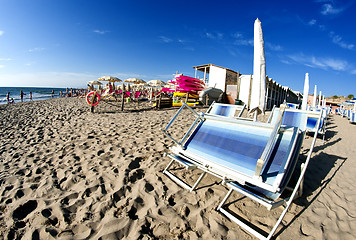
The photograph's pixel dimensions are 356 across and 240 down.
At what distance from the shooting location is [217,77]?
17422 millimetres

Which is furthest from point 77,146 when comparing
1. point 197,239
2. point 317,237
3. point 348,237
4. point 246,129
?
point 348,237

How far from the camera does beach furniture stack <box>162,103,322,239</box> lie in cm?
190

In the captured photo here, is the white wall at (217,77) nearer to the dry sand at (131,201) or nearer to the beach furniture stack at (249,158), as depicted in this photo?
the dry sand at (131,201)

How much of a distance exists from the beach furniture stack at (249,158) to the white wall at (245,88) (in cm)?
1260

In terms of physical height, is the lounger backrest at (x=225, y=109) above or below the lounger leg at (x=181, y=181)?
above

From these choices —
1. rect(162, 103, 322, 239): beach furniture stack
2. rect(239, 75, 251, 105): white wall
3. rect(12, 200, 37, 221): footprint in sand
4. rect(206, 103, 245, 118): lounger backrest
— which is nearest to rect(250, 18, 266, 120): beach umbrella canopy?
rect(162, 103, 322, 239): beach furniture stack

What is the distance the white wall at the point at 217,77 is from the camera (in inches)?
664

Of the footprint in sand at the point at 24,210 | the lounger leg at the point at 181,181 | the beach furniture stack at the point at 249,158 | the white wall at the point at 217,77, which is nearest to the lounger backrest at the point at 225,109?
the beach furniture stack at the point at 249,158

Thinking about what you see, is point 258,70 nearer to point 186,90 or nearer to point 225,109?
point 225,109

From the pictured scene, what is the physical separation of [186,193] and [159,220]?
0.62 meters

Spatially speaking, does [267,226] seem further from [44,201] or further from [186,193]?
[44,201]

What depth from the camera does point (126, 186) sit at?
263 centimetres

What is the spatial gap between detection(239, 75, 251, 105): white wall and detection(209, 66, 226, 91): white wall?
2051mm

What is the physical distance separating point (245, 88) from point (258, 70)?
12915 millimetres
